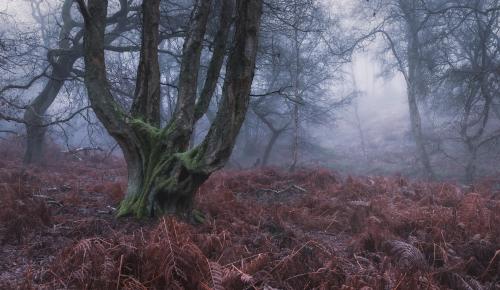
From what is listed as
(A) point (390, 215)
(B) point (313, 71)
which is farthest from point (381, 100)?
(A) point (390, 215)

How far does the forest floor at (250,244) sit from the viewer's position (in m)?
3.56

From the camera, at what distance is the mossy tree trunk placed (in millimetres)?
5324

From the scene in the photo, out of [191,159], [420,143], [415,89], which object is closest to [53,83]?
[191,159]

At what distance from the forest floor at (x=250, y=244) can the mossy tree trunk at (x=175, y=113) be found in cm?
58

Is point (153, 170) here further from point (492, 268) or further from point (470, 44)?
point (470, 44)

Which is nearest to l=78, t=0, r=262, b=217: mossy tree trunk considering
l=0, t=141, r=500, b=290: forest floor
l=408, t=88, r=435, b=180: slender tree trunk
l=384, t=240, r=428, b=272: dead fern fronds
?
l=0, t=141, r=500, b=290: forest floor

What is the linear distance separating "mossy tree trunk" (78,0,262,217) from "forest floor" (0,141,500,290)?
0.58 meters

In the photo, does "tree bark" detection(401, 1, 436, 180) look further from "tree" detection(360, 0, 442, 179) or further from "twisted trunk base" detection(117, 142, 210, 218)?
"twisted trunk base" detection(117, 142, 210, 218)

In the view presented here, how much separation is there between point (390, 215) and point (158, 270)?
4.59 m

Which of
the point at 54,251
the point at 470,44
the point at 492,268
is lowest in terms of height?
the point at 492,268

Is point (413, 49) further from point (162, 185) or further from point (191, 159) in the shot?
point (162, 185)

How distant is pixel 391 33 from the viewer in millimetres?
23391

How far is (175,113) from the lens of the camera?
21.3 feet

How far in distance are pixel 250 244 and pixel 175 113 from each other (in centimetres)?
259
